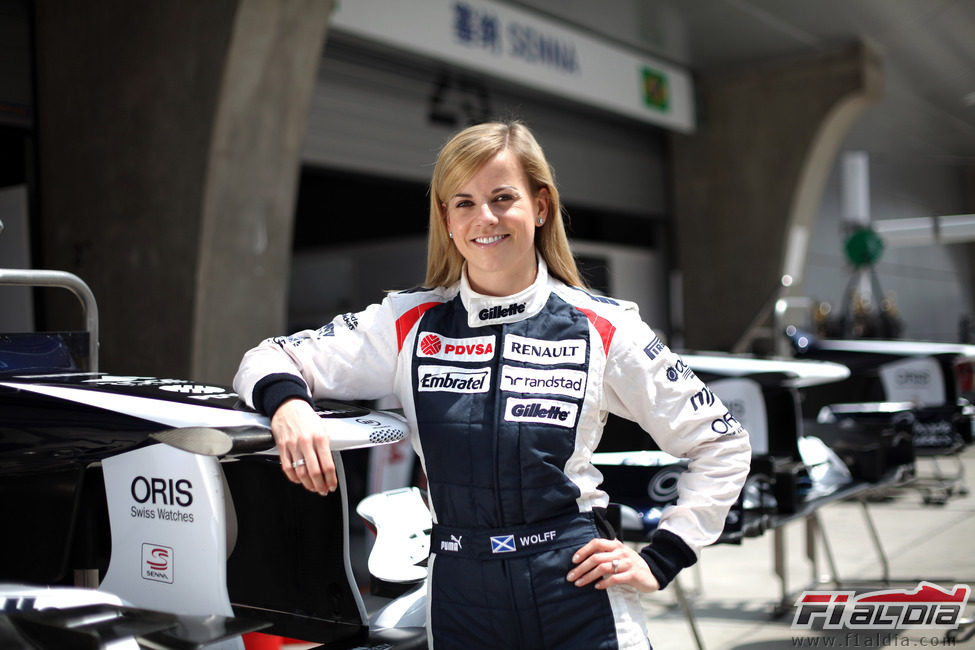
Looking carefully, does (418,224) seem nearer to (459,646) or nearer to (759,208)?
(759,208)

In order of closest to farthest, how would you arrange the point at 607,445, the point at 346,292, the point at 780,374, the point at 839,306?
the point at 607,445 → the point at 780,374 → the point at 346,292 → the point at 839,306

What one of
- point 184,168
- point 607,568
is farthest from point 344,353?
point 184,168

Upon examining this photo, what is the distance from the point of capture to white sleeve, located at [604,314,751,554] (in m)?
2.01

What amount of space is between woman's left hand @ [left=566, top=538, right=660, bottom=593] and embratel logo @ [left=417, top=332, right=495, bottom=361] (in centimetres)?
43

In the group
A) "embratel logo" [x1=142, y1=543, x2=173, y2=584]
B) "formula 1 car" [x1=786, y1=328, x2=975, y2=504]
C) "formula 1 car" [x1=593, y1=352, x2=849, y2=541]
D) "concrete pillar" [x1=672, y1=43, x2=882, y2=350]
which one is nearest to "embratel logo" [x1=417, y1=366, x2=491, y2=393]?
"embratel logo" [x1=142, y1=543, x2=173, y2=584]

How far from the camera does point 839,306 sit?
1736 centimetres

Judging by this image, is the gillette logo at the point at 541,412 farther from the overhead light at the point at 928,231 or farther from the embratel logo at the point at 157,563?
the overhead light at the point at 928,231

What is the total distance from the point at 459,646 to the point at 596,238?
36.6 feet

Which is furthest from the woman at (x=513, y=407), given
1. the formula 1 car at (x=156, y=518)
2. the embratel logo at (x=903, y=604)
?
the embratel logo at (x=903, y=604)

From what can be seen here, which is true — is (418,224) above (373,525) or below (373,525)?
above

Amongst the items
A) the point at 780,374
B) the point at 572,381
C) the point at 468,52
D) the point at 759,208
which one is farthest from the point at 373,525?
the point at 759,208

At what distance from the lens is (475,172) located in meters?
2.03

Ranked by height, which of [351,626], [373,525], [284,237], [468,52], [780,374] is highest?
[468,52]

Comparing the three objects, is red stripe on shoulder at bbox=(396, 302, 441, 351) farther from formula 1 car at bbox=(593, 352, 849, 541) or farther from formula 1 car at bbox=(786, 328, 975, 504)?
formula 1 car at bbox=(786, 328, 975, 504)
